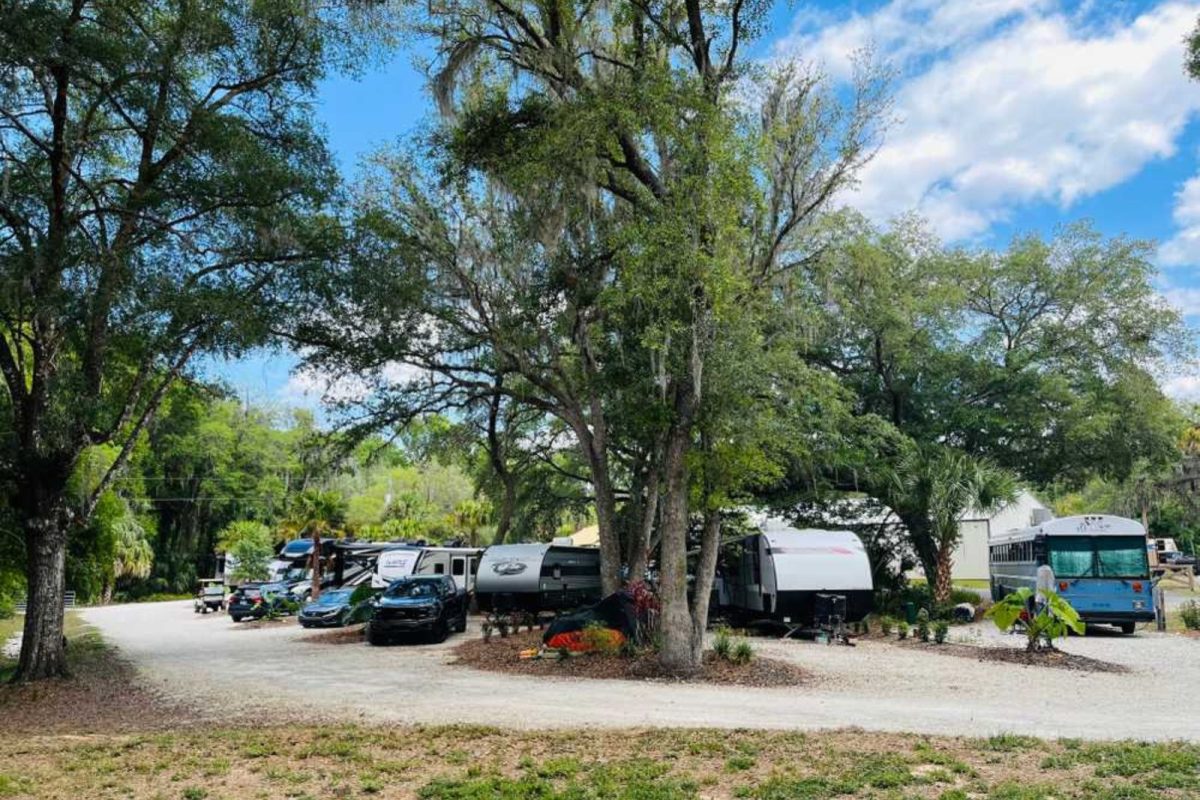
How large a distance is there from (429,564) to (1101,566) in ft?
61.4

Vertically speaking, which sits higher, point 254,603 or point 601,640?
point 601,640

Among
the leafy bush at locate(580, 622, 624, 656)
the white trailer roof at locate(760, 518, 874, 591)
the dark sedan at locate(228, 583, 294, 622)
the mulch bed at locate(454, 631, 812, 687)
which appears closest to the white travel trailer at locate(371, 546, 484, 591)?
the dark sedan at locate(228, 583, 294, 622)

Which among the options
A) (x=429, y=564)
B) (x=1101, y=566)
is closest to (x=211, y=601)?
(x=429, y=564)

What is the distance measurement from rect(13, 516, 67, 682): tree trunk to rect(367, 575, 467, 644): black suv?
23.1ft

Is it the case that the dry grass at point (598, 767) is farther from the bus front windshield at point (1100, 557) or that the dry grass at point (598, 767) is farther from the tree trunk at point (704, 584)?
the bus front windshield at point (1100, 557)

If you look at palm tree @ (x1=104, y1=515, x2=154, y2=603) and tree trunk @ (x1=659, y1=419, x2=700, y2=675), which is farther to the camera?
palm tree @ (x1=104, y1=515, x2=154, y2=603)

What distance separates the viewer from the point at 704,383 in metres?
13.7

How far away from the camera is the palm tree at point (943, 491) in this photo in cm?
2305

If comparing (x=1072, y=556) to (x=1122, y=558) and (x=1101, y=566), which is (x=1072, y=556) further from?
(x=1122, y=558)

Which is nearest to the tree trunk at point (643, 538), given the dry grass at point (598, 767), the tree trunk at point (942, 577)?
the tree trunk at point (942, 577)

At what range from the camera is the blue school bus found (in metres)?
20.2

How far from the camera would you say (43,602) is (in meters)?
13.7

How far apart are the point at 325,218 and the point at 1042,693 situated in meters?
12.6

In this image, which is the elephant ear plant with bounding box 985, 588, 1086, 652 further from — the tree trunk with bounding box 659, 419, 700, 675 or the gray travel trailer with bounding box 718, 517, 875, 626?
the tree trunk with bounding box 659, 419, 700, 675
